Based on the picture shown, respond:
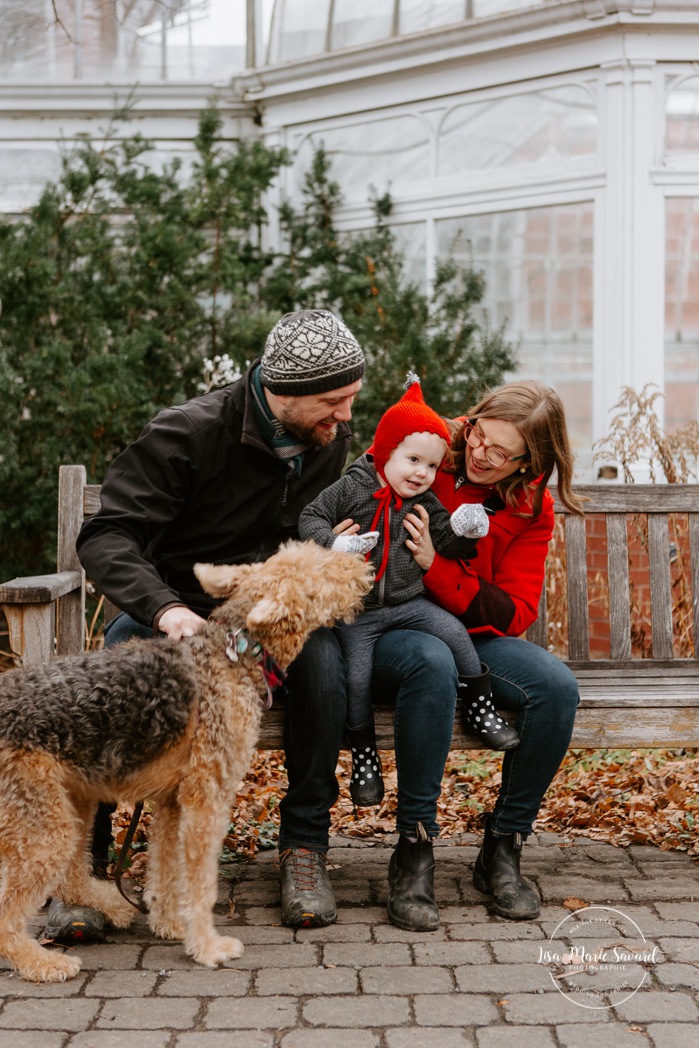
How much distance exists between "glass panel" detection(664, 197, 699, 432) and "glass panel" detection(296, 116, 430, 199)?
1.98m

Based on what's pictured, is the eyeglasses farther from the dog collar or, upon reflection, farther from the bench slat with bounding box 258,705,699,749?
the dog collar

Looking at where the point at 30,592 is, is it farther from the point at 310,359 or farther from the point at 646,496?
the point at 646,496

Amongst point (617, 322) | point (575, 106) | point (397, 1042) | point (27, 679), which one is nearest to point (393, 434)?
point (27, 679)

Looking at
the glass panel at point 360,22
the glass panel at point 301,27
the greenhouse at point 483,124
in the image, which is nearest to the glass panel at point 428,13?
the greenhouse at point 483,124

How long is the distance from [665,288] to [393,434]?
464cm

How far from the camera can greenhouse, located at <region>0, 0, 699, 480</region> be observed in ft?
25.0

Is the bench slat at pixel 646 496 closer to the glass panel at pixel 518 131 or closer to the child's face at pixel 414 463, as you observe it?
the child's face at pixel 414 463

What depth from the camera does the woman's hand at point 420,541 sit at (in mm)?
3891

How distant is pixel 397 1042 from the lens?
9.82ft

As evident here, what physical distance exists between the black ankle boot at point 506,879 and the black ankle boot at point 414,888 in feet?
0.78

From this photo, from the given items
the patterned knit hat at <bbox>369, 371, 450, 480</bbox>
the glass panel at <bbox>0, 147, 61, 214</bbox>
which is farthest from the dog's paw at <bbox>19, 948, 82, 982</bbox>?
the glass panel at <bbox>0, 147, 61, 214</bbox>

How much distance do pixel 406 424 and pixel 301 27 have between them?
6.38m

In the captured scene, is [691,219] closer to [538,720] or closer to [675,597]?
[675,597]

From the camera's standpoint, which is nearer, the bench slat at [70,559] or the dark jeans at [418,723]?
the dark jeans at [418,723]
